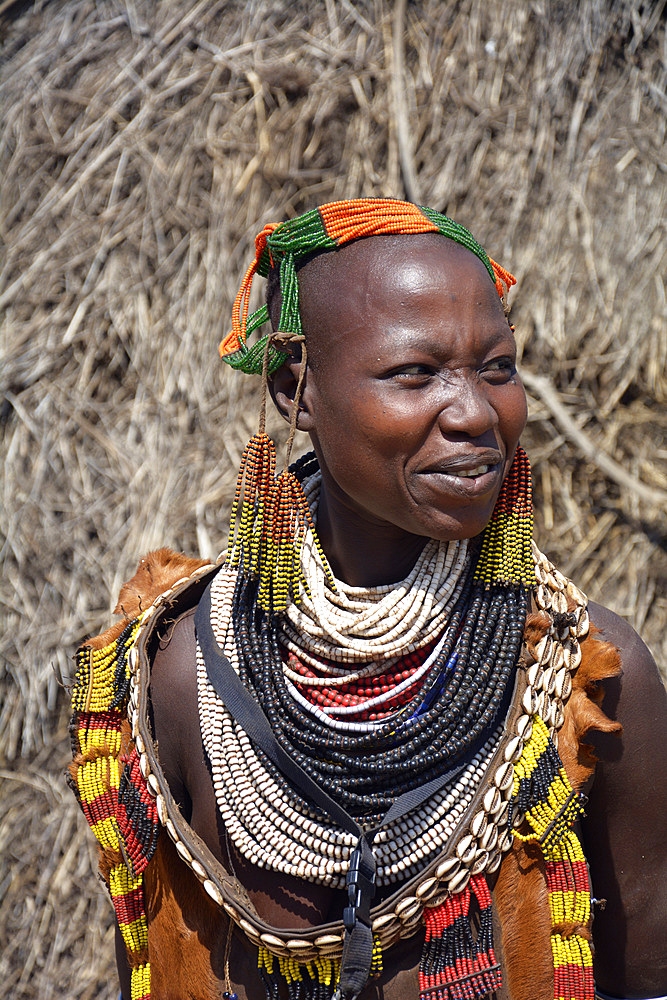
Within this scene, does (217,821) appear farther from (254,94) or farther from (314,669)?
(254,94)

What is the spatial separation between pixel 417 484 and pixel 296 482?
12.2 inches

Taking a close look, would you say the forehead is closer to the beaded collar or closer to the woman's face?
the woman's face

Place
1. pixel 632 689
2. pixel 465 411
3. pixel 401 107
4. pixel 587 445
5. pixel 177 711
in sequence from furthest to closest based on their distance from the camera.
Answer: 1. pixel 401 107
2. pixel 587 445
3. pixel 177 711
4. pixel 632 689
5. pixel 465 411

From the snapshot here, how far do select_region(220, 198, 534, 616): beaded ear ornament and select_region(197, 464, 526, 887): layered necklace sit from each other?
44 millimetres

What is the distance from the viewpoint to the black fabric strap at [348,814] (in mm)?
1497

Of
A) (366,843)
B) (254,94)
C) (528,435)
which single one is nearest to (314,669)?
(366,843)

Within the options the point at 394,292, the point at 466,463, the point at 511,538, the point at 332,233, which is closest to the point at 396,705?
the point at 511,538

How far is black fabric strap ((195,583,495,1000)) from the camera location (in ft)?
4.91

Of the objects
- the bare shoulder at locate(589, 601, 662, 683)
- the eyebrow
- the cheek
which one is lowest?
the bare shoulder at locate(589, 601, 662, 683)

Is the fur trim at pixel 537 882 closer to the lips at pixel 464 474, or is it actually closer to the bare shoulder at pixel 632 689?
the bare shoulder at pixel 632 689

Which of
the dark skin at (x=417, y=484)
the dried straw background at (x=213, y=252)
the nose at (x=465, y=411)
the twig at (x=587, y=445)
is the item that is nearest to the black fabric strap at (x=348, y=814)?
the dark skin at (x=417, y=484)

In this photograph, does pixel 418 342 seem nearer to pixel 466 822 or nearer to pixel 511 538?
pixel 511 538

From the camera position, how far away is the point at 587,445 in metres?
3.18

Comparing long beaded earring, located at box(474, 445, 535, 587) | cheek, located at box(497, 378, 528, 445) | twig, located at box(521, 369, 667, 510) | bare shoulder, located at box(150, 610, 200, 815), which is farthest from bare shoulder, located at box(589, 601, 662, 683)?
twig, located at box(521, 369, 667, 510)
